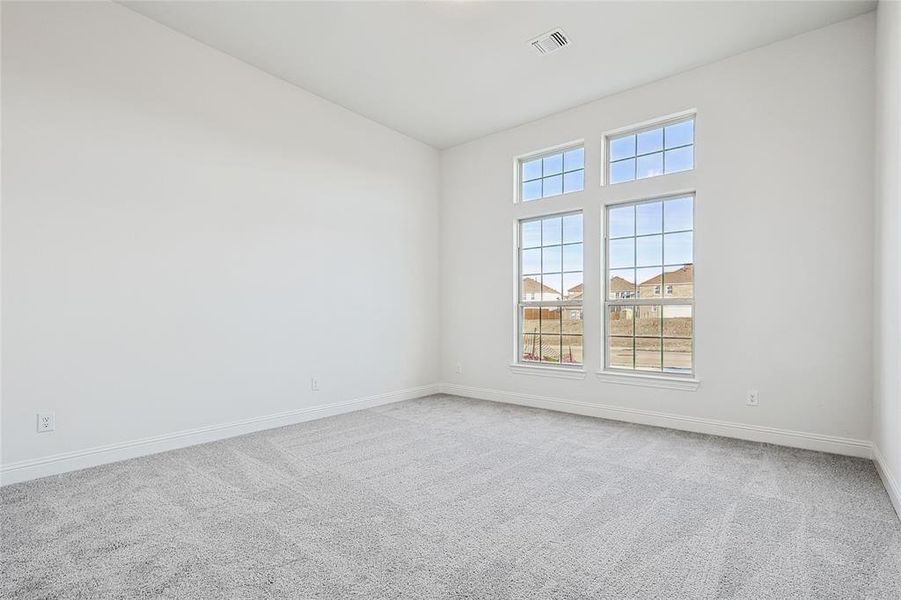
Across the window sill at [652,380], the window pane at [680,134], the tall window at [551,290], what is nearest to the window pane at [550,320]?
the tall window at [551,290]

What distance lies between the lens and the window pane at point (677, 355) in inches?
153

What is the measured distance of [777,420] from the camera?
3.40 metres

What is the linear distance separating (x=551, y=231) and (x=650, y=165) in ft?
3.79

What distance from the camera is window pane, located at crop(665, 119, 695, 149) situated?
12.8 feet

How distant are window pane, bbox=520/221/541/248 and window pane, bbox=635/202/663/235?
3.51 feet

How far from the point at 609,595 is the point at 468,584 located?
1.67ft

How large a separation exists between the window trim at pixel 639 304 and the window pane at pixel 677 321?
1.9 inches

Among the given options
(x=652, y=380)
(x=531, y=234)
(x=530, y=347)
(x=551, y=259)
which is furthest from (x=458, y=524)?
(x=531, y=234)

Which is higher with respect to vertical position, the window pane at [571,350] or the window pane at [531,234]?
the window pane at [531,234]

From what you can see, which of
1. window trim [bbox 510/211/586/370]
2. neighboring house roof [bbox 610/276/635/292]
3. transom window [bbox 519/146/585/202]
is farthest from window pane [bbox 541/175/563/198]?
neighboring house roof [bbox 610/276/635/292]

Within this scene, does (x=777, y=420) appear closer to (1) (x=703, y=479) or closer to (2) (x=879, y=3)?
(1) (x=703, y=479)

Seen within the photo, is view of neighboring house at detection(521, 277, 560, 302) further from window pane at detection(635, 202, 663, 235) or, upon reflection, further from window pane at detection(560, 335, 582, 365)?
window pane at detection(635, 202, 663, 235)

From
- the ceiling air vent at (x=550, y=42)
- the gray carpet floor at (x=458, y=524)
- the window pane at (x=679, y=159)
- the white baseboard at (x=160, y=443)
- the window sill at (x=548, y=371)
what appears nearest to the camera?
the gray carpet floor at (x=458, y=524)

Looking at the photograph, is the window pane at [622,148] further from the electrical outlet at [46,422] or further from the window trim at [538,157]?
the electrical outlet at [46,422]
